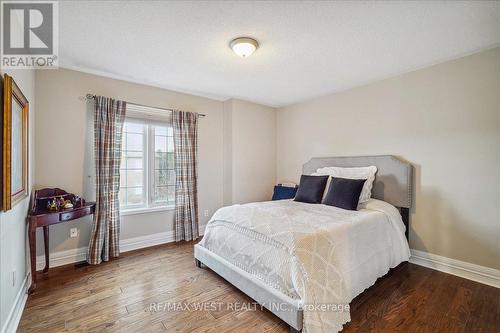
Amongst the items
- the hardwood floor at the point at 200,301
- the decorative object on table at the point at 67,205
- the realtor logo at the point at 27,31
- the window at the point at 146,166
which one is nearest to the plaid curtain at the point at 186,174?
the window at the point at 146,166

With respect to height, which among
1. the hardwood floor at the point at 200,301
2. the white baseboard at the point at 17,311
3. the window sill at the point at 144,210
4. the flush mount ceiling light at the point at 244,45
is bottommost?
the hardwood floor at the point at 200,301

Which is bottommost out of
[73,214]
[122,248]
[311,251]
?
[122,248]

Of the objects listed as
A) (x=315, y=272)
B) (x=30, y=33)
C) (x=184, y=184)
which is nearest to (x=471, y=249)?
(x=315, y=272)

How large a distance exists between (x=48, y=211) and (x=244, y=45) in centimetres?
264

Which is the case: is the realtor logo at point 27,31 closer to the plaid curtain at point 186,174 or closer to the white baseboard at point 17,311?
the plaid curtain at point 186,174

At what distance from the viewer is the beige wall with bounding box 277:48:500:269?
2367 millimetres

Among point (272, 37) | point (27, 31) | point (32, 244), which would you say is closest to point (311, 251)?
point (272, 37)

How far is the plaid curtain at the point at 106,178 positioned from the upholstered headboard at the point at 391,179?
11.1 ft

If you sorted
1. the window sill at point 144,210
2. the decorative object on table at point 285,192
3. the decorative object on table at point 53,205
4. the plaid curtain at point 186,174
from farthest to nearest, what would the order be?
the decorative object on table at point 285,192
the plaid curtain at point 186,174
the window sill at point 144,210
the decorative object on table at point 53,205

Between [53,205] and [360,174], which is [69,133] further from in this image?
[360,174]

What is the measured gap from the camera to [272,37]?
2.14 meters

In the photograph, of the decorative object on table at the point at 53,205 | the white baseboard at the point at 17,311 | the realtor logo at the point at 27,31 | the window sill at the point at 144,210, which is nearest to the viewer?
the white baseboard at the point at 17,311

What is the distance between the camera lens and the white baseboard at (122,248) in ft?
8.80

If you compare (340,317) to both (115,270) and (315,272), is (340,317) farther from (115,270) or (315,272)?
(115,270)
